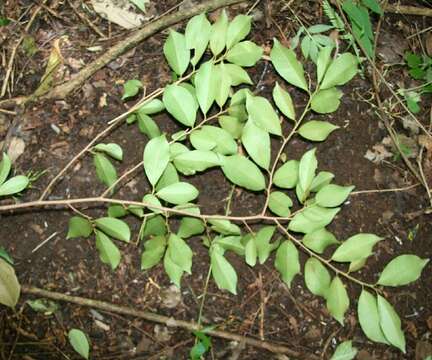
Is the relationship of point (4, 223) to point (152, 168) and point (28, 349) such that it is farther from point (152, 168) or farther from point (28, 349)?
point (152, 168)

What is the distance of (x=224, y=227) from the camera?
1255 millimetres

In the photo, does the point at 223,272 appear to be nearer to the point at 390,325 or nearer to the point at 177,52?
the point at 390,325

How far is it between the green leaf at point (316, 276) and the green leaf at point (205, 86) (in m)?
0.48

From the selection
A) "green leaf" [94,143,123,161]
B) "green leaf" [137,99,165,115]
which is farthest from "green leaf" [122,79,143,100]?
"green leaf" [94,143,123,161]

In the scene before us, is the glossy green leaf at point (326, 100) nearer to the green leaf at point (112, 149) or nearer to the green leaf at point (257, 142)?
the green leaf at point (257, 142)

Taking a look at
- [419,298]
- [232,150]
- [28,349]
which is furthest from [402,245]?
[28,349]

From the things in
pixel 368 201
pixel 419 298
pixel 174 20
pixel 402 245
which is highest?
pixel 174 20

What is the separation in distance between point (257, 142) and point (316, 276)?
375 mm

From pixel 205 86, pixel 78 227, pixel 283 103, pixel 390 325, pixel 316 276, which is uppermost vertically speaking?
pixel 205 86

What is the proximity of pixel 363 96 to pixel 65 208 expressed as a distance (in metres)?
0.92

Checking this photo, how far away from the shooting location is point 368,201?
1.44m

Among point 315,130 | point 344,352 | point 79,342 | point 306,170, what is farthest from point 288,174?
point 79,342

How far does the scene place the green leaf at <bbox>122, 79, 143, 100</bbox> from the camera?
4.40 feet

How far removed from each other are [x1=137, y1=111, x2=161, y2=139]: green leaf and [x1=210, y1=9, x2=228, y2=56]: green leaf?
252 mm
